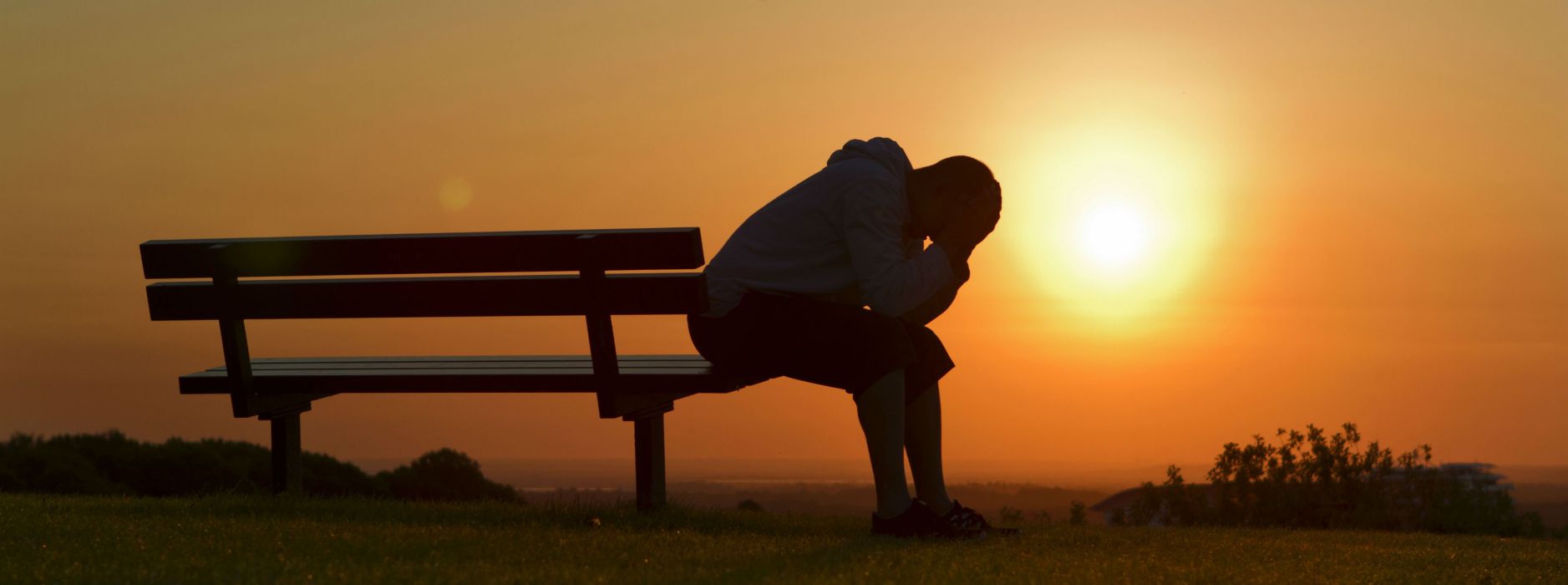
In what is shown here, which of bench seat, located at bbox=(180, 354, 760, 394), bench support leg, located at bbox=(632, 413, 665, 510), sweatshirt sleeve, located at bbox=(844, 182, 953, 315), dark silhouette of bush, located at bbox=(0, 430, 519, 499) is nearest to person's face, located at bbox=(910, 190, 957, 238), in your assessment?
sweatshirt sleeve, located at bbox=(844, 182, 953, 315)

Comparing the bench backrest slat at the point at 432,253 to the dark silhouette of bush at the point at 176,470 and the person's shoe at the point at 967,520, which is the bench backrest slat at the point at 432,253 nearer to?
the person's shoe at the point at 967,520

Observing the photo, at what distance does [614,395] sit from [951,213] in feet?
5.59

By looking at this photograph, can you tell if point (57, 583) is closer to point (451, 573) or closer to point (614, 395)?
point (451, 573)

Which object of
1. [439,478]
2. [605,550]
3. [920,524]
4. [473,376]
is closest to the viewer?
[605,550]

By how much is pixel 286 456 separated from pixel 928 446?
3.39m

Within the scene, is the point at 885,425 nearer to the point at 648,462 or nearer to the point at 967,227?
the point at 967,227

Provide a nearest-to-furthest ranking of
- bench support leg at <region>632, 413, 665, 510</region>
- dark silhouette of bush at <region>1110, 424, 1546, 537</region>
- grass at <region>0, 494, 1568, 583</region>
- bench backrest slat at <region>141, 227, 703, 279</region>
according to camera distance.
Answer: grass at <region>0, 494, 1568, 583</region> → bench backrest slat at <region>141, 227, 703, 279</region> → bench support leg at <region>632, 413, 665, 510</region> → dark silhouette of bush at <region>1110, 424, 1546, 537</region>

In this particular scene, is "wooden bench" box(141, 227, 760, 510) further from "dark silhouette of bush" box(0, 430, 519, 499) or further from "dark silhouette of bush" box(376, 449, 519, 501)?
"dark silhouette of bush" box(376, 449, 519, 501)

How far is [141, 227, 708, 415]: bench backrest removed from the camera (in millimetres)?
5809

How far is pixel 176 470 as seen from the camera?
11.1 m

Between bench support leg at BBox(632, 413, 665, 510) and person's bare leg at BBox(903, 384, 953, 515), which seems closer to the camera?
person's bare leg at BBox(903, 384, 953, 515)

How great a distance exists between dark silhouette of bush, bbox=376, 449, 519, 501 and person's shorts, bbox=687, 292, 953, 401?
268 inches

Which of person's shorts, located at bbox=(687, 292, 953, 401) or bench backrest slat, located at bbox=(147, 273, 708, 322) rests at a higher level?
bench backrest slat, located at bbox=(147, 273, 708, 322)

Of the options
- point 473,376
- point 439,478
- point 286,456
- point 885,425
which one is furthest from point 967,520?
point 439,478
